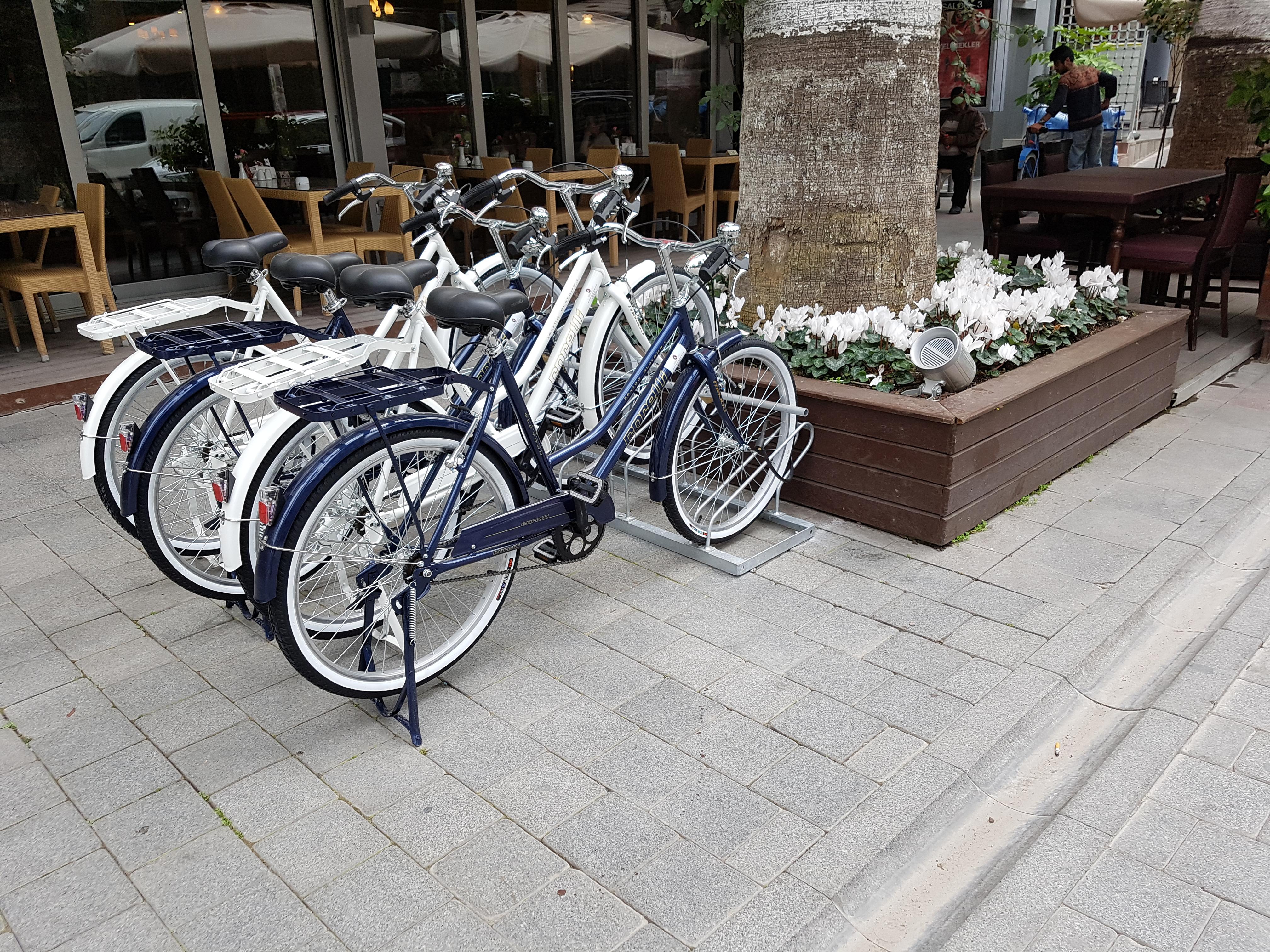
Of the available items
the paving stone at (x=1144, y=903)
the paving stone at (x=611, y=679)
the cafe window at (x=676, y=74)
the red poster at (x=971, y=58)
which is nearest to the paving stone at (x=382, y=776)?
the paving stone at (x=611, y=679)

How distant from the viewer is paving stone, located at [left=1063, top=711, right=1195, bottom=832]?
2.38 meters

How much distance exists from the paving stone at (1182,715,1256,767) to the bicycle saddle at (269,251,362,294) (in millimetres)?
2823

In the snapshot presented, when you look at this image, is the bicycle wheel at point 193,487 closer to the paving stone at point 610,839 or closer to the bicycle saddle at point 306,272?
the bicycle saddle at point 306,272

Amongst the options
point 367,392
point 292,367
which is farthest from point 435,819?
point 292,367

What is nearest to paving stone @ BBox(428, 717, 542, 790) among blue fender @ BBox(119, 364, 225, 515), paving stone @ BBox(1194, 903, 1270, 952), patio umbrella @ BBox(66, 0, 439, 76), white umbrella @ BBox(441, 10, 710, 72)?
blue fender @ BBox(119, 364, 225, 515)

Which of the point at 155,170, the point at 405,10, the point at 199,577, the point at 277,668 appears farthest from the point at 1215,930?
the point at 405,10

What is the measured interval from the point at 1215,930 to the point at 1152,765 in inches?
22.5

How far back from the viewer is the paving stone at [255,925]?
1.98m

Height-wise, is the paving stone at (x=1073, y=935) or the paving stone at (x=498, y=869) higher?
the paving stone at (x=498, y=869)

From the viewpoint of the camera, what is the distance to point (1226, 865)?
2.20 metres

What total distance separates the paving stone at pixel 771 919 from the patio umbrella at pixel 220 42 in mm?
8050

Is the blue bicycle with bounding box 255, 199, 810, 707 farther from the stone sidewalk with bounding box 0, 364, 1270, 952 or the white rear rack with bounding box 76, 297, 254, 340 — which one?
the white rear rack with bounding box 76, 297, 254, 340

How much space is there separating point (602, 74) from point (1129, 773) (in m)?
9.94

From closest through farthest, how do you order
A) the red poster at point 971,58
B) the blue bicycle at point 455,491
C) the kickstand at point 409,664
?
1. the blue bicycle at point 455,491
2. the kickstand at point 409,664
3. the red poster at point 971,58
